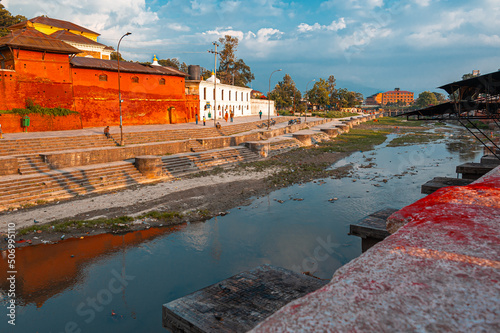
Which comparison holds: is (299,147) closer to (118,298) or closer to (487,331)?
(118,298)

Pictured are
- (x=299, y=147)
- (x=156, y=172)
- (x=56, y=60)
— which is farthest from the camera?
(x=299, y=147)

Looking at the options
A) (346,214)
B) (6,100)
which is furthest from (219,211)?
(6,100)

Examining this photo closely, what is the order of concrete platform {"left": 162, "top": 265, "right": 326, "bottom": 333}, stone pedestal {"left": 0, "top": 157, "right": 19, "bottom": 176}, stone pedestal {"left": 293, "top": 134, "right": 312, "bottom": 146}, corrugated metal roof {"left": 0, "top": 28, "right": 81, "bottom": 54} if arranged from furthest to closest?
stone pedestal {"left": 293, "top": 134, "right": 312, "bottom": 146}
corrugated metal roof {"left": 0, "top": 28, "right": 81, "bottom": 54}
stone pedestal {"left": 0, "top": 157, "right": 19, "bottom": 176}
concrete platform {"left": 162, "top": 265, "right": 326, "bottom": 333}

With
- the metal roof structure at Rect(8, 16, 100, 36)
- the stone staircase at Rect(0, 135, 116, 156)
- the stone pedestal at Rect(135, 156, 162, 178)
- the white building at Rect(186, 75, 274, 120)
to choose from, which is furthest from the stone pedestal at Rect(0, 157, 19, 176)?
the metal roof structure at Rect(8, 16, 100, 36)

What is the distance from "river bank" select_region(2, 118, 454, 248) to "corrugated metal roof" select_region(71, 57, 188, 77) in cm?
1788

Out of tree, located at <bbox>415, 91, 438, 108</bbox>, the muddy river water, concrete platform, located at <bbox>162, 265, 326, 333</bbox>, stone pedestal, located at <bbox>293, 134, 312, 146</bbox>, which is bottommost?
the muddy river water

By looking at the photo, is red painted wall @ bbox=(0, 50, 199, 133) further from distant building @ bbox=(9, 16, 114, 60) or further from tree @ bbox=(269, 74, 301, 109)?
tree @ bbox=(269, 74, 301, 109)

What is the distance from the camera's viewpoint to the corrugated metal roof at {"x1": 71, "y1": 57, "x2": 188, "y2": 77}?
1193 inches

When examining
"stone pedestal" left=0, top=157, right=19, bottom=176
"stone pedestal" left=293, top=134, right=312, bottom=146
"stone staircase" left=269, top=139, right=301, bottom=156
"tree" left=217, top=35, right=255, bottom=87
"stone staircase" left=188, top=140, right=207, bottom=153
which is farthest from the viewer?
"tree" left=217, top=35, right=255, bottom=87

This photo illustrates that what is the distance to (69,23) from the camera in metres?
47.6

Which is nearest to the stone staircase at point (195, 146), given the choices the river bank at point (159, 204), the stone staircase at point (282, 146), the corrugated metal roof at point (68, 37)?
the river bank at point (159, 204)

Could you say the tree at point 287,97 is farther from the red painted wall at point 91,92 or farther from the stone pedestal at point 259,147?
the stone pedestal at point 259,147

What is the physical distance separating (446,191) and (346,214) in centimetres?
681

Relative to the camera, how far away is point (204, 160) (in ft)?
79.6
